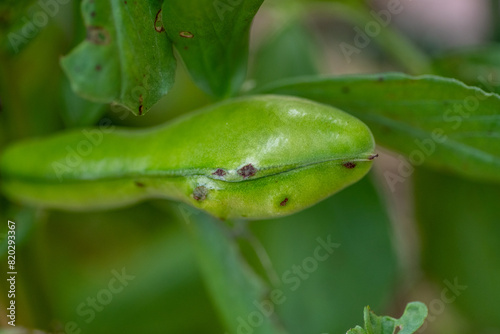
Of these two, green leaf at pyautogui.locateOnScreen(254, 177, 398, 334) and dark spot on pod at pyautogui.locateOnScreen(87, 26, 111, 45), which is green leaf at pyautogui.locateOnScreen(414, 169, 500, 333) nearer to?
green leaf at pyautogui.locateOnScreen(254, 177, 398, 334)

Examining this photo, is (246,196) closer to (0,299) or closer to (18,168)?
(18,168)

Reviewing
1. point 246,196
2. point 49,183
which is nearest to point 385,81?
point 246,196
